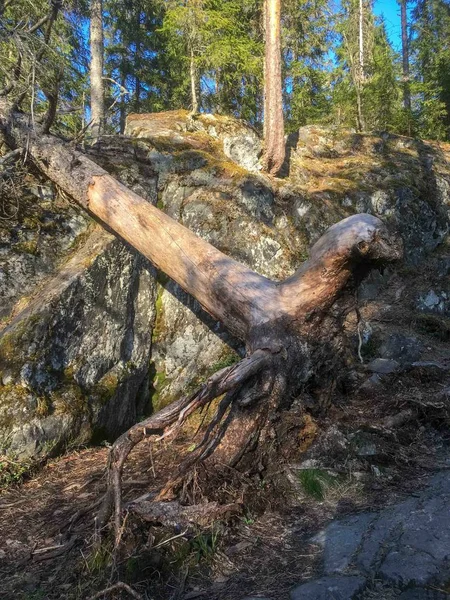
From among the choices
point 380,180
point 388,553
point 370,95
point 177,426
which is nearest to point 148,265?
point 177,426

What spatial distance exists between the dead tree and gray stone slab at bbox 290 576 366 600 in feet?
4.10

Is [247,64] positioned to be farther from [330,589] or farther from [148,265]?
[330,589]

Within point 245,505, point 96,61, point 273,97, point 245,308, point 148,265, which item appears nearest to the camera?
point 245,505

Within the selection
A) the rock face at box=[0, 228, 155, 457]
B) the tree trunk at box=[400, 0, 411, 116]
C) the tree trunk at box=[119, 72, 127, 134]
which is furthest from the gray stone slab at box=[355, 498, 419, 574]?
the tree trunk at box=[119, 72, 127, 134]

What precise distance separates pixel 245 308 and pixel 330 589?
2.89 meters

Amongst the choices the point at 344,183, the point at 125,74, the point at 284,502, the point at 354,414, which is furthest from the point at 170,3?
the point at 284,502

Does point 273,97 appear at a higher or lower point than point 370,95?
lower

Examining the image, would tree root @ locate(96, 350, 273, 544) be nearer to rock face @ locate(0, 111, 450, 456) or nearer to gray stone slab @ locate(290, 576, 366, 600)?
gray stone slab @ locate(290, 576, 366, 600)

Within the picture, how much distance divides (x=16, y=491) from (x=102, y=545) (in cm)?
169

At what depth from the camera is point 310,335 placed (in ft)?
15.5

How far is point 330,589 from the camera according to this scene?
2.48m

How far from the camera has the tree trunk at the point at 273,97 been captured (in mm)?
9500

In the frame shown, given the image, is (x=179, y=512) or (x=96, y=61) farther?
(x=96, y=61)

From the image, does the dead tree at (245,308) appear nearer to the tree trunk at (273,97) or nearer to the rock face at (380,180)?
the rock face at (380,180)
